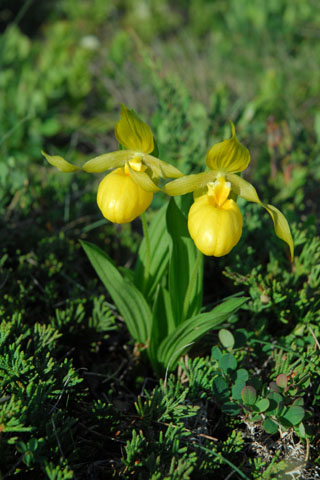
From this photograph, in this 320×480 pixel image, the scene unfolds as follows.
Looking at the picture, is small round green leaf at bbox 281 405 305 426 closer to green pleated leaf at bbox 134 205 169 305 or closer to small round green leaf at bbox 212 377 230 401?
small round green leaf at bbox 212 377 230 401

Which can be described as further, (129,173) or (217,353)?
(217,353)

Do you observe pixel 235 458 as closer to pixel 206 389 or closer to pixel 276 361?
pixel 206 389

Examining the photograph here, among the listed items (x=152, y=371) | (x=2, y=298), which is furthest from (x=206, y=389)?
(x=2, y=298)

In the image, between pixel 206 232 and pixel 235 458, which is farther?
pixel 235 458

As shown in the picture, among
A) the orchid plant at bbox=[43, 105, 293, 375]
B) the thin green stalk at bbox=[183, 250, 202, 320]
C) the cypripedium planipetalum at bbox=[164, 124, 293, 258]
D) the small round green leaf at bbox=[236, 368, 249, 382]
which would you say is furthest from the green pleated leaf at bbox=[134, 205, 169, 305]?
the small round green leaf at bbox=[236, 368, 249, 382]

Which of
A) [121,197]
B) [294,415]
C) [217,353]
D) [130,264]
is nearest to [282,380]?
[294,415]

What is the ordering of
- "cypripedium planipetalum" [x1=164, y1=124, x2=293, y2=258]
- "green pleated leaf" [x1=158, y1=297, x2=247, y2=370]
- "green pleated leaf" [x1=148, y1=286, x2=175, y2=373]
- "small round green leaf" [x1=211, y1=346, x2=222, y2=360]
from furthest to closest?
"green pleated leaf" [x1=148, y1=286, x2=175, y2=373], "small round green leaf" [x1=211, y1=346, x2=222, y2=360], "green pleated leaf" [x1=158, y1=297, x2=247, y2=370], "cypripedium planipetalum" [x1=164, y1=124, x2=293, y2=258]

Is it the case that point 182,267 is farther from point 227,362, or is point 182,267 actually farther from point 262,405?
point 262,405

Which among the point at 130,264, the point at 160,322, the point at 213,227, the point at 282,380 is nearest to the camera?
the point at 213,227
